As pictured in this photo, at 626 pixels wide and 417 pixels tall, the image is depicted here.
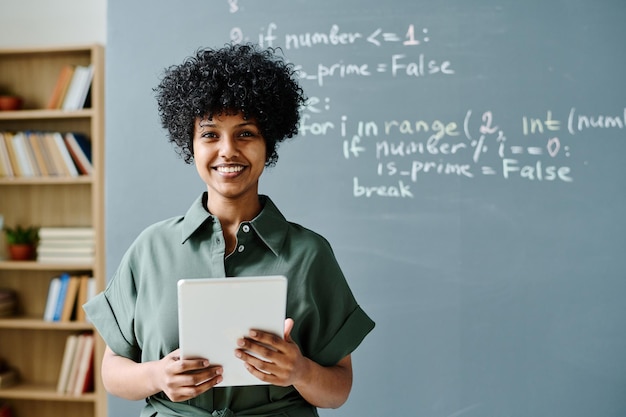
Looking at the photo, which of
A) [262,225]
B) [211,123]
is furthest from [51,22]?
[262,225]

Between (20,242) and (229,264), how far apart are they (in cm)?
238

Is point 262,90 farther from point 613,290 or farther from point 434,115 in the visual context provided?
point 613,290

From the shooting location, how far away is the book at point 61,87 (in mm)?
3326

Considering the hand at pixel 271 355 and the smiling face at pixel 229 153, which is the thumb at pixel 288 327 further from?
the smiling face at pixel 229 153

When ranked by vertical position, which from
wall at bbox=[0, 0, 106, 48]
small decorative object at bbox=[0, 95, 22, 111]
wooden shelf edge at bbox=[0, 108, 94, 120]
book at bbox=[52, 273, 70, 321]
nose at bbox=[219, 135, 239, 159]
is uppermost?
wall at bbox=[0, 0, 106, 48]

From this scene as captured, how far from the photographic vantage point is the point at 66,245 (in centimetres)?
331

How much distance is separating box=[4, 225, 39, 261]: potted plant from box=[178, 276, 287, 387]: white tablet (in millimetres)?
2498

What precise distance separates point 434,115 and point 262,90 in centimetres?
125

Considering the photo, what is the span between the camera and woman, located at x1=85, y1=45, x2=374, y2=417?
50.7 inches

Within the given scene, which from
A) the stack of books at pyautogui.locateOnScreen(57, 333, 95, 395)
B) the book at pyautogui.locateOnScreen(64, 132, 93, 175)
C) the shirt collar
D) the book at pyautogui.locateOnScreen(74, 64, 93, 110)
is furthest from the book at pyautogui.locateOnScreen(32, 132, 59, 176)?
the shirt collar

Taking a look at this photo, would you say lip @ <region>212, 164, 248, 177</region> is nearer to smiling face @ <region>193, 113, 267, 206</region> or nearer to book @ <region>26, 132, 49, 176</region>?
smiling face @ <region>193, 113, 267, 206</region>

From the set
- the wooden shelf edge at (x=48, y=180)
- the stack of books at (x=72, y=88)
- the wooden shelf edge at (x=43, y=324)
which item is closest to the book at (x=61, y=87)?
the stack of books at (x=72, y=88)

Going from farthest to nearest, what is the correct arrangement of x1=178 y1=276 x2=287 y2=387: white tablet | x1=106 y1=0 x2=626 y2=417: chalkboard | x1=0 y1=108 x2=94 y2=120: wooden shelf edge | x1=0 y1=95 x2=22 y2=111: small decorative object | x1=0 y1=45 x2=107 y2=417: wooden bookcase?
x1=0 y1=45 x2=107 y2=417: wooden bookcase < x1=0 y1=95 x2=22 y2=111: small decorative object < x1=0 y1=108 x2=94 y2=120: wooden shelf edge < x1=106 y1=0 x2=626 y2=417: chalkboard < x1=178 y1=276 x2=287 y2=387: white tablet

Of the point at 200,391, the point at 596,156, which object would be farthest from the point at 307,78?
the point at 200,391
